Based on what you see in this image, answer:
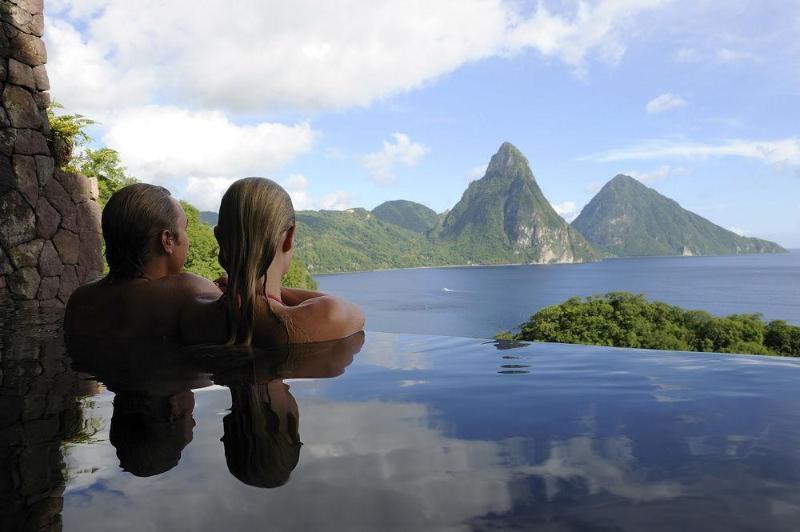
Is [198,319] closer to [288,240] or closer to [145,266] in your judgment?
[145,266]

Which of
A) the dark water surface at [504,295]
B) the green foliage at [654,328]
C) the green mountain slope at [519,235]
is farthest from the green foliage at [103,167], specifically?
the green mountain slope at [519,235]

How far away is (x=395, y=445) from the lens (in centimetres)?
134

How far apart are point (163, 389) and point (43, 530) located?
1.02 m

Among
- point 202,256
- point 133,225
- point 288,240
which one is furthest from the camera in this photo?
point 202,256

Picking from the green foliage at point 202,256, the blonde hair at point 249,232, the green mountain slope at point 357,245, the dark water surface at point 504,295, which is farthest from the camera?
the green mountain slope at point 357,245

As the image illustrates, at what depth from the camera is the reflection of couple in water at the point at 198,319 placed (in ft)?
5.10

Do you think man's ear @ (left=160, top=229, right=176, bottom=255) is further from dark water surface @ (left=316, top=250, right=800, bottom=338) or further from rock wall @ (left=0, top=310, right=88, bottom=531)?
dark water surface @ (left=316, top=250, right=800, bottom=338)

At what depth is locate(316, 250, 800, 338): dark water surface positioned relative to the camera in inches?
2500

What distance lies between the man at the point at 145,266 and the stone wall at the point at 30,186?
612 centimetres

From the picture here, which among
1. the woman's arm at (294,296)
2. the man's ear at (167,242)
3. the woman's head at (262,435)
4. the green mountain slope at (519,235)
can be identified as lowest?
the woman's head at (262,435)

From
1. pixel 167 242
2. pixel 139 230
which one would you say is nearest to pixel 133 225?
pixel 139 230

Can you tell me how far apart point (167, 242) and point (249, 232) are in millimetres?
678

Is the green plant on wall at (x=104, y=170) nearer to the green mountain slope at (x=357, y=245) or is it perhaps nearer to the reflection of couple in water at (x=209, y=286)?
the reflection of couple in water at (x=209, y=286)

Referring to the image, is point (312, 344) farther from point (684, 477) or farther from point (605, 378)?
point (684, 477)
